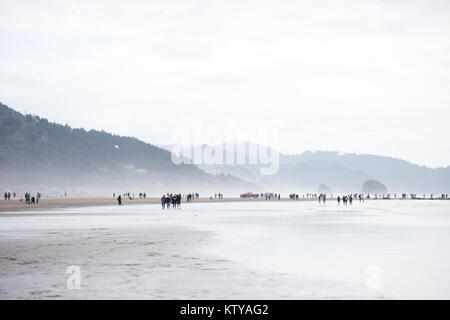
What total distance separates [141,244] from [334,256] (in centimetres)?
793

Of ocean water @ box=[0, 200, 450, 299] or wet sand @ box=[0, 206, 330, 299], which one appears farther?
ocean water @ box=[0, 200, 450, 299]

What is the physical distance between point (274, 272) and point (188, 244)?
27.5ft

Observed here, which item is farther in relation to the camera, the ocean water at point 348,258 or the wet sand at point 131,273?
the ocean water at point 348,258

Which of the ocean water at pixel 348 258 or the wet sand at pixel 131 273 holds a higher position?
the wet sand at pixel 131 273

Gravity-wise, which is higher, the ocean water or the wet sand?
the wet sand

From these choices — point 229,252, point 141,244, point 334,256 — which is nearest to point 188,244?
point 141,244

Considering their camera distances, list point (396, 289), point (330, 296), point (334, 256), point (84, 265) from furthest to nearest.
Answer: point (334, 256)
point (84, 265)
point (396, 289)
point (330, 296)

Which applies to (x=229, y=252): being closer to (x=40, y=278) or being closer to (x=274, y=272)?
(x=274, y=272)

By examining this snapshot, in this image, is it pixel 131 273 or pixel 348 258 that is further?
pixel 348 258

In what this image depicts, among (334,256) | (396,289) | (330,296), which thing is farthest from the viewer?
(334,256)

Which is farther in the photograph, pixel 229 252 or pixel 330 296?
pixel 229 252

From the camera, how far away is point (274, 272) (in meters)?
15.9
